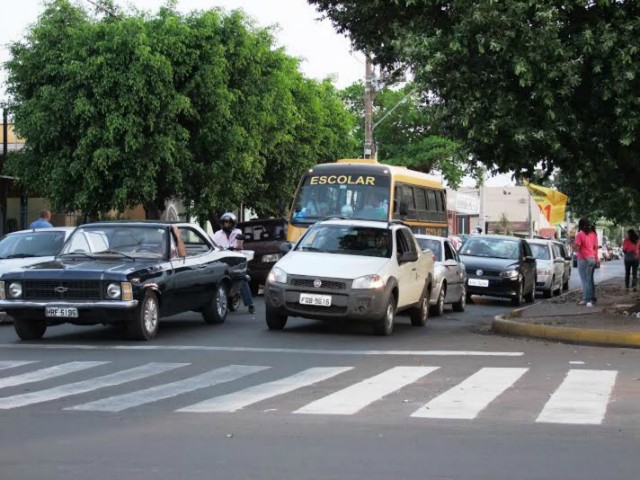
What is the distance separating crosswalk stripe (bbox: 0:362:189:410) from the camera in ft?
28.4

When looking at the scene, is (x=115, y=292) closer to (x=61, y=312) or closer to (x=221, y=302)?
(x=61, y=312)

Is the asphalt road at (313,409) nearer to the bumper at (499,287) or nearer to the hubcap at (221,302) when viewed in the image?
the hubcap at (221,302)

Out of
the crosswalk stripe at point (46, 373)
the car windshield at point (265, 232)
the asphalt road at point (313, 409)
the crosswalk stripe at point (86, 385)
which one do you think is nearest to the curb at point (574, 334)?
the asphalt road at point (313, 409)

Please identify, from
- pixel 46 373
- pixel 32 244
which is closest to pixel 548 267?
pixel 32 244

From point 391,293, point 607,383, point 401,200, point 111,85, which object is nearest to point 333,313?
point 391,293

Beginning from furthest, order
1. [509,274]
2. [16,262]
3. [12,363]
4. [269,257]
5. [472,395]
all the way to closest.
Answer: [269,257]
[509,274]
[16,262]
[12,363]
[472,395]

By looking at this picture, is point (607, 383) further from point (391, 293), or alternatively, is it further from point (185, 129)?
point (185, 129)

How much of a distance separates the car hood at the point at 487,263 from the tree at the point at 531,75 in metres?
7.38

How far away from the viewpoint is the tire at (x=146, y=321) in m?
13.3

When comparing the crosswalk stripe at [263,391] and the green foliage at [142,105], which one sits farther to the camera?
the green foliage at [142,105]

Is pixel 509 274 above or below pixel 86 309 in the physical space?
above

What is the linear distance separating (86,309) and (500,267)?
1299cm

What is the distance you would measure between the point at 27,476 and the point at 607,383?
6137mm

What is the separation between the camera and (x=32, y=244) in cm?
1745
